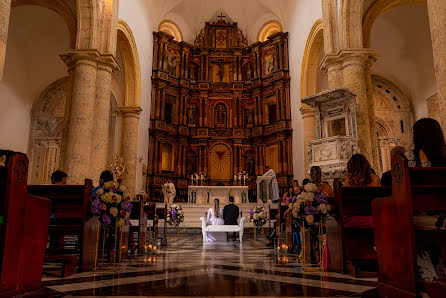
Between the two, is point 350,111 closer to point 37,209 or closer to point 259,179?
point 259,179

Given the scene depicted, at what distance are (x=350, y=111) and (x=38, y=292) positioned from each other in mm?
9038

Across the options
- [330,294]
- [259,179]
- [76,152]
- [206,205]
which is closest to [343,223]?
[330,294]

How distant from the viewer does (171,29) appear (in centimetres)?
2233

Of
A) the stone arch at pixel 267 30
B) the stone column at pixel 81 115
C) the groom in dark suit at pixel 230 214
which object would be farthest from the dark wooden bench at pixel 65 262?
the stone arch at pixel 267 30

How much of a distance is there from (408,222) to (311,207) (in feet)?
6.39

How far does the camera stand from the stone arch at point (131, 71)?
15.9 metres

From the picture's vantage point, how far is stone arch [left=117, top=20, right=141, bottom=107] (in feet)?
52.2

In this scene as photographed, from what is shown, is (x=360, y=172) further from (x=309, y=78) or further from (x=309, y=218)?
(x=309, y=78)

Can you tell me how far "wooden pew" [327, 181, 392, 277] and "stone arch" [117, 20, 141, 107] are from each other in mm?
13613

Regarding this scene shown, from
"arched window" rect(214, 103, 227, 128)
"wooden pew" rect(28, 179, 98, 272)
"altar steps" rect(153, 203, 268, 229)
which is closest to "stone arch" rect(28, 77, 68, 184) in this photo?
"altar steps" rect(153, 203, 268, 229)

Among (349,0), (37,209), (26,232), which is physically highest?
(349,0)

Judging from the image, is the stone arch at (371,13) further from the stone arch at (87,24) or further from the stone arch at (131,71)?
the stone arch at (131,71)

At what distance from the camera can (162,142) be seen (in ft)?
65.6

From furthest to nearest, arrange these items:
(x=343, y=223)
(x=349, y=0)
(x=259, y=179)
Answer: (x=259, y=179) < (x=349, y=0) < (x=343, y=223)
